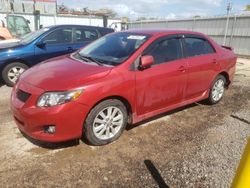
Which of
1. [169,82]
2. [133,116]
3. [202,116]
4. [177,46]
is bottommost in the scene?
[202,116]

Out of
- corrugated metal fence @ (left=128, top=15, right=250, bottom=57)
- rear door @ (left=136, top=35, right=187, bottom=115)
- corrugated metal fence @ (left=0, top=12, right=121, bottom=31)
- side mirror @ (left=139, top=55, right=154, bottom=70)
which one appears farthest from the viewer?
corrugated metal fence @ (left=0, top=12, right=121, bottom=31)

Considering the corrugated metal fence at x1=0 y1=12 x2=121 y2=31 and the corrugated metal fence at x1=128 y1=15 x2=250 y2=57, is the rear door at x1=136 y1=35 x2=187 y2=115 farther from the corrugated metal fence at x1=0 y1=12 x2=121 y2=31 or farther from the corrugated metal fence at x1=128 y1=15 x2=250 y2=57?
the corrugated metal fence at x1=0 y1=12 x2=121 y2=31

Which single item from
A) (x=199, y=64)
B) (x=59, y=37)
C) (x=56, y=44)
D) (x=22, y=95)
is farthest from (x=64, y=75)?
(x=59, y=37)

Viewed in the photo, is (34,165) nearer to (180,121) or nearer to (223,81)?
(180,121)

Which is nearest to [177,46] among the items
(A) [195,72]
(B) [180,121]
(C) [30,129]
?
(A) [195,72]

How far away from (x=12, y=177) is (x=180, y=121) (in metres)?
2.95

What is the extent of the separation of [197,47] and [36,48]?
4256 mm

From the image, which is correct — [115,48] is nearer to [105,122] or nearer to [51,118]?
[105,122]

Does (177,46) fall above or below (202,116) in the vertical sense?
above

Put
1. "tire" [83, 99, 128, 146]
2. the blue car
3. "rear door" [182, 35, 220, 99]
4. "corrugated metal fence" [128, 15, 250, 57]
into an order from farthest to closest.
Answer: "corrugated metal fence" [128, 15, 250, 57]
the blue car
"rear door" [182, 35, 220, 99]
"tire" [83, 99, 128, 146]

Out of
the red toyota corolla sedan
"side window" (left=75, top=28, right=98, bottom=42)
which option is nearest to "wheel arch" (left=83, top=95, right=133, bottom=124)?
the red toyota corolla sedan

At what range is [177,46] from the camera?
4566 millimetres

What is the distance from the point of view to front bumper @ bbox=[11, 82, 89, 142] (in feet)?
10.5

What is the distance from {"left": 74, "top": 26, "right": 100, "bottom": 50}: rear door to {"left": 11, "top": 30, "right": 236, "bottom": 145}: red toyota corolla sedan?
2.94m
